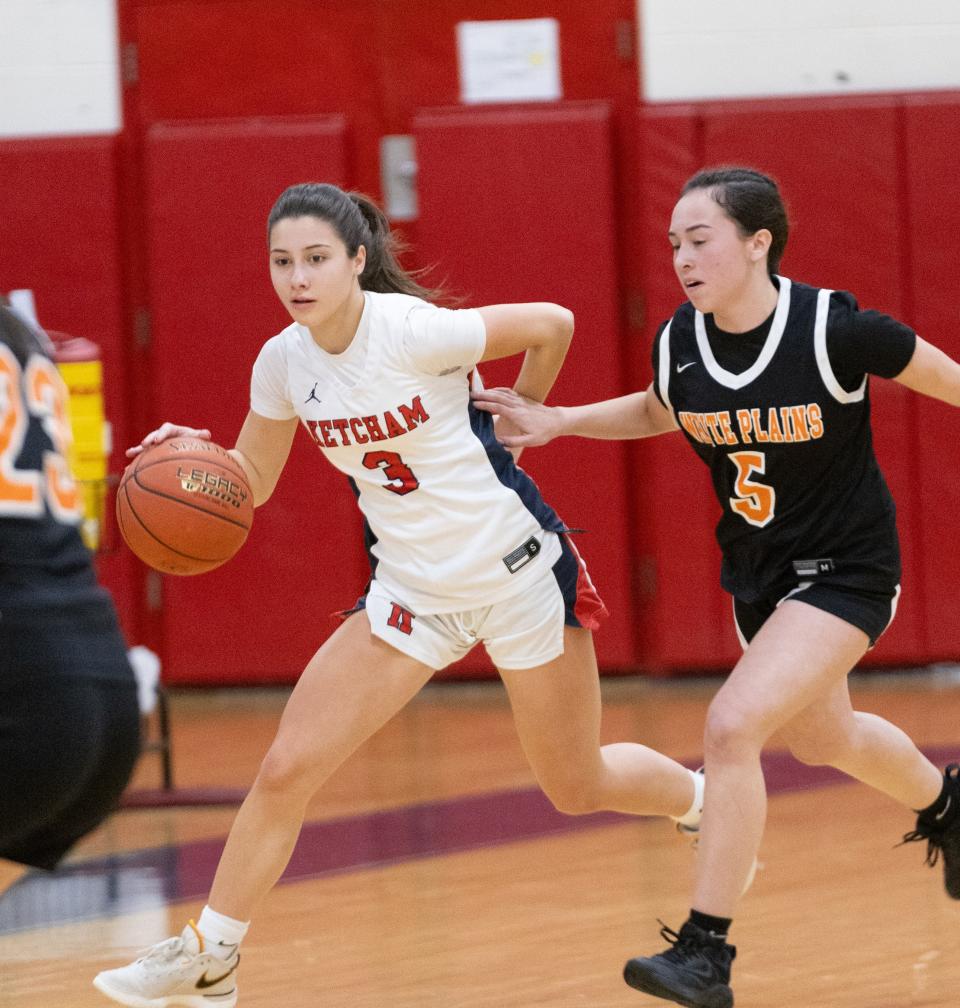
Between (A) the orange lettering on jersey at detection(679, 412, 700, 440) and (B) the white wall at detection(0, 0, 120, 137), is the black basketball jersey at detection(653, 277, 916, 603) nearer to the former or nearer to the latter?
(A) the orange lettering on jersey at detection(679, 412, 700, 440)

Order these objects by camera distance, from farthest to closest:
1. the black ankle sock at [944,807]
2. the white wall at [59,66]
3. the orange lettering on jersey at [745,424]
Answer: the white wall at [59,66], the black ankle sock at [944,807], the orange lettering on jersey at [745,424]

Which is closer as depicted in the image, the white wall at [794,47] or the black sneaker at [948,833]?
the black sneaker at [948,833]

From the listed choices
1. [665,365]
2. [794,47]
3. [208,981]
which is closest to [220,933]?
[208,981]

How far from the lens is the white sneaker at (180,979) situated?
3.81 meters

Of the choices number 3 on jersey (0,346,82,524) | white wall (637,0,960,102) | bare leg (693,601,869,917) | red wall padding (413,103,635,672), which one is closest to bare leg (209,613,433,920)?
bare leg (693,601,869,917)

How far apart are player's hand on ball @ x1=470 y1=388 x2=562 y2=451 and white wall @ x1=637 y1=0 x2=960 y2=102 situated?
12.8 feet

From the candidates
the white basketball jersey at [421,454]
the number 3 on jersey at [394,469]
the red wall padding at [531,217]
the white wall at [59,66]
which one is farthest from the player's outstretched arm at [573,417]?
the white wall at [59,66]

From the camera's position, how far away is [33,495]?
9.23 ft

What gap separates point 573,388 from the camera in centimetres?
774

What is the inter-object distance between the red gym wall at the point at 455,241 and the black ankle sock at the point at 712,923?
420 cm

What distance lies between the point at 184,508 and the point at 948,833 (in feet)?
6.54

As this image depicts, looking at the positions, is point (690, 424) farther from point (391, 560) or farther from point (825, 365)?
point (391, 560)

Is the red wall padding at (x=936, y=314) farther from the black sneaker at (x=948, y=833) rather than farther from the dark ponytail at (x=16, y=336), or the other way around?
the dark ponytail at (x=16, y=336)

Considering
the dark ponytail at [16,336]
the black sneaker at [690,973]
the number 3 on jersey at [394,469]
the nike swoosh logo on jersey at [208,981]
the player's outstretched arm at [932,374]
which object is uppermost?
the dark ponytail at [16,336]
